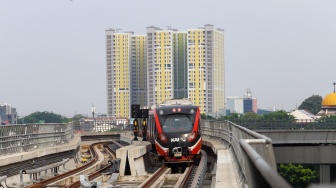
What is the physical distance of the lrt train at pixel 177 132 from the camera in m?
31.5

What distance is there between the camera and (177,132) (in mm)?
31797

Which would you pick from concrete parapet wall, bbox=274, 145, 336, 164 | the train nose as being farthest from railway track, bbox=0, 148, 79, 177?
concrete parapet wall, bbox=274, 145, 336, 164

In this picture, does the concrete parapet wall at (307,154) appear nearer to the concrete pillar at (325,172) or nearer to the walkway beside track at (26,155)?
the concrete pillar at (325,172)

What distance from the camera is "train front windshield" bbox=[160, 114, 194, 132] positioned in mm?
31942

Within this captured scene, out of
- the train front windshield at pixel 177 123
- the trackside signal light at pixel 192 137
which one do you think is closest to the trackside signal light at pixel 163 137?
the train front windshield at pixel 177 123

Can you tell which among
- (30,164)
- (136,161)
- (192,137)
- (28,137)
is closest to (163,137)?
(192,137)

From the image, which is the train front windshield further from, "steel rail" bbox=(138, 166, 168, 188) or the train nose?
"steel rail" bbox=(138, 166, 168, 188)

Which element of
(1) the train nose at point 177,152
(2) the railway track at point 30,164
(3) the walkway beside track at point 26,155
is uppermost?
(3) the walkway beside track at point 26,155

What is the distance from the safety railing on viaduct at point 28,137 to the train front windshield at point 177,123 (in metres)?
4.92

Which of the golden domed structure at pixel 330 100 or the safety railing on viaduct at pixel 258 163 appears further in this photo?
the golden domed structure at pixel 330 100

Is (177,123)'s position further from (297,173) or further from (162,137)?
(297,173)

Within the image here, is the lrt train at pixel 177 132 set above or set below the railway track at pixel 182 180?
above

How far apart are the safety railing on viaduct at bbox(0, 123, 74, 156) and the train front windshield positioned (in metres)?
4.92

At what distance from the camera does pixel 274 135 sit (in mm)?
41375
